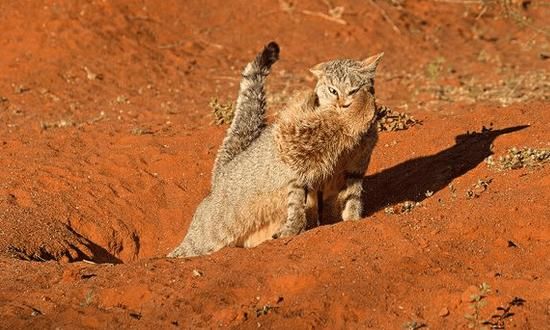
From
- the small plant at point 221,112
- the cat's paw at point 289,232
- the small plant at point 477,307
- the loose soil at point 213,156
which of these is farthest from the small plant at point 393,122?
the small plant at point 477,307

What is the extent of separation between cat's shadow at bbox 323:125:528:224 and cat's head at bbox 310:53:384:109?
1.32 metres

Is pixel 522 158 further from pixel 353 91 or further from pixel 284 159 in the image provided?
pixel 284 159

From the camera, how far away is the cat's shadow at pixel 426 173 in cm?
930

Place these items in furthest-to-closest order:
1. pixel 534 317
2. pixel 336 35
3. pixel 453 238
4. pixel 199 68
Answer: pixel 336 35, pixel 199 68, pixel 453 238, pixel 534 317

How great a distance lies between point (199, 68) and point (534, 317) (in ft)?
35.9

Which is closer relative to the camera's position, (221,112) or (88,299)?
(88,299)

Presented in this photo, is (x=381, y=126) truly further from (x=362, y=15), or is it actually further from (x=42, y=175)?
(x=362, y=15)

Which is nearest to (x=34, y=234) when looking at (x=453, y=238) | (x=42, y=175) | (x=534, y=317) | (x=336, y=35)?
(x=42, y=175)

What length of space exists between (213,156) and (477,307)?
19.8 feet

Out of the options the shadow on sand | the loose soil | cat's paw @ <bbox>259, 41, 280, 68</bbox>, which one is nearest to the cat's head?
cat's paw @ <bbox>259, 41, 280, 68</bbox>

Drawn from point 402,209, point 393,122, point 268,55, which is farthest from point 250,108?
point 393,122

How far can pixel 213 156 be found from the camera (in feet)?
37.4

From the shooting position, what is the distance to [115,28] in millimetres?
16344

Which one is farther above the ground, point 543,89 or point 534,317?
point 534,317
